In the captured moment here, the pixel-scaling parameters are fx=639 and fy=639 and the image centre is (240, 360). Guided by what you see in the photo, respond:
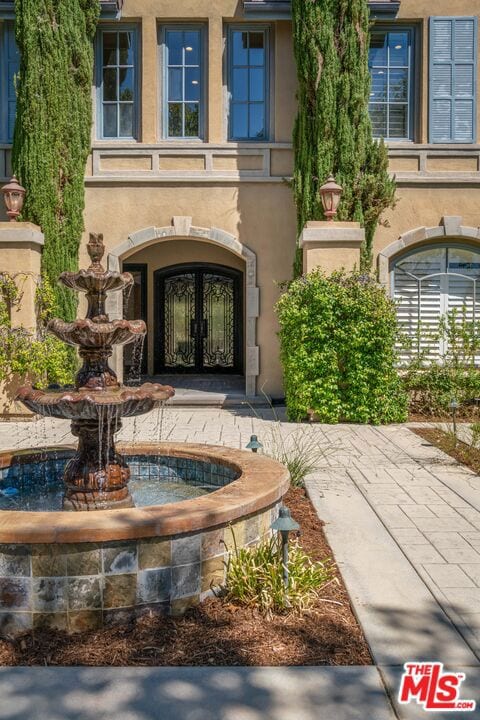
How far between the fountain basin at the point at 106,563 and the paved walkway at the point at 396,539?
0.76m

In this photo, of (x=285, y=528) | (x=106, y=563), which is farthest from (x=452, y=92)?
(x=106, y=563)

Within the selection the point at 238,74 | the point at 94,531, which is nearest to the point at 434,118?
the point at 238,74

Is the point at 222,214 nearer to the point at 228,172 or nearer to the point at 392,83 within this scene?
the point at 228,172

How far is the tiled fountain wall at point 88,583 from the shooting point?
9.87 feet

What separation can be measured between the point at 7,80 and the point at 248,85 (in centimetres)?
436

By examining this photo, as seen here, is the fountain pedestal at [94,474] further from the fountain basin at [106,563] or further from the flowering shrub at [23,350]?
the flowering shrub at [23,350]

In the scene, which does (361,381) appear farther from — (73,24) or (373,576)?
(73,24)

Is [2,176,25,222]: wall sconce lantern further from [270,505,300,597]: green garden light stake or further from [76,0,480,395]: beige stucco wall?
[270,505,300,597]: green garden light stake

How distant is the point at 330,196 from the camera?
32.7ft

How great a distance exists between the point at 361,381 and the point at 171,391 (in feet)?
17.8

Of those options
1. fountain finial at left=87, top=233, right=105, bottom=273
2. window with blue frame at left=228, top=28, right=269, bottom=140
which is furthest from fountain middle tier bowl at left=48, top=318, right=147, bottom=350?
window with blue frame at left=228, top=28, right=269, bottom=140

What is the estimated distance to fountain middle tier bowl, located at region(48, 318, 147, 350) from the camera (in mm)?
3946

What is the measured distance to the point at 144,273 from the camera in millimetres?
15250

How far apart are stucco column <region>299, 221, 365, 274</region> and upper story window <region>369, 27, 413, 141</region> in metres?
2.94
